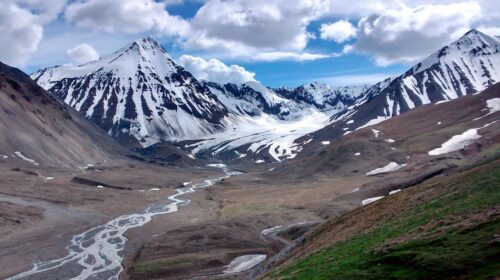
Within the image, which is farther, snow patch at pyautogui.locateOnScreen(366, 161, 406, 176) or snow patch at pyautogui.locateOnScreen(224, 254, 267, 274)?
snow patch at pyautogui.locateOnScreen(366, 161, 406, 176)

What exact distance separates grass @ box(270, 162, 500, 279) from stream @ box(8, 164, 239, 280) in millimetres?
42323

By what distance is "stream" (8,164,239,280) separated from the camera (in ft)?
241

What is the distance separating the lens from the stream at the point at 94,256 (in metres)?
73.6

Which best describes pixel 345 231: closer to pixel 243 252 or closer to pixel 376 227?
pixel 376 227

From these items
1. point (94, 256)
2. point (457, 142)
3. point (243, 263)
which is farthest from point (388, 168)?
point (243, 263)

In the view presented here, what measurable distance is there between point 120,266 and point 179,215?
49.0 metres

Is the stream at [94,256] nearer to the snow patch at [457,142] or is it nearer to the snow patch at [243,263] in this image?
the snow patch at [243,263]

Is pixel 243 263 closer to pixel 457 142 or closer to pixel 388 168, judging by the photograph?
pixel 388 168

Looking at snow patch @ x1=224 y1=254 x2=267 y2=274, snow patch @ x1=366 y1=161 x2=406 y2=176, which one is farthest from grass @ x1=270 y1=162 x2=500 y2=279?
snow patch @ x1=366 y1=161 x2=406 y2=176

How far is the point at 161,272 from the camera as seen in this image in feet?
224

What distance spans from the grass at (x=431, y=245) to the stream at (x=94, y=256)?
42.3m

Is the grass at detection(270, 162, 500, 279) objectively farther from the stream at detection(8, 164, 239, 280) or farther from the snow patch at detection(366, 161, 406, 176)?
the snow patch at detection(366, 161, 406, 176)

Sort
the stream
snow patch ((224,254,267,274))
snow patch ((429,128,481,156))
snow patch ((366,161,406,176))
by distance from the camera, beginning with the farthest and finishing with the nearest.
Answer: snow patch ((366,161,406,176)) < snow patch ((429,128,481,156)) < the stream < snow patch ((224,254,267,274))

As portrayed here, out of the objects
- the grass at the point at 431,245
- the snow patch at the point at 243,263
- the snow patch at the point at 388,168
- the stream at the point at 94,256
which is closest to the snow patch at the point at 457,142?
the snow patch at the point at 388,168
